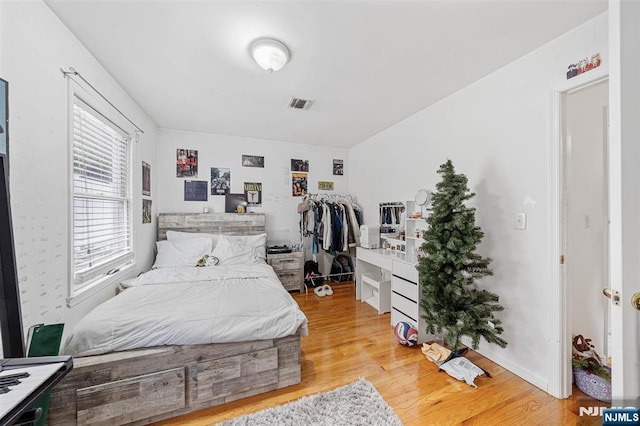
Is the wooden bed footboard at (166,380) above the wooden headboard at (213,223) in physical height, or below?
below

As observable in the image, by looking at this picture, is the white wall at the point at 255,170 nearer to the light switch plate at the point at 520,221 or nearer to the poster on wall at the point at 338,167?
the poster on wall at the point at 338,167

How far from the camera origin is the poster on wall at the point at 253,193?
3.98 m

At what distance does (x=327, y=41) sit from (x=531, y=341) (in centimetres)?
255

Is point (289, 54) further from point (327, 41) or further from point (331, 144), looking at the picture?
point (331, 144)

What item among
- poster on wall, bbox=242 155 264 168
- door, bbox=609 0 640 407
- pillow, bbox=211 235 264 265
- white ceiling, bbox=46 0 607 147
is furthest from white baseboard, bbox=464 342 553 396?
poster on wall, bbox=242 155 264 168

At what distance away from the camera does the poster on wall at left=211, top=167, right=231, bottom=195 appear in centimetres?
381

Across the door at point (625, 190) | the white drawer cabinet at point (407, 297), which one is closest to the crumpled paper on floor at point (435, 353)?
the white drawer cabinet at point (407, 297)

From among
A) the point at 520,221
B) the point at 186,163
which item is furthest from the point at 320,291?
the point at 186,163

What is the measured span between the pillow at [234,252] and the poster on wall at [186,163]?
3.68ft

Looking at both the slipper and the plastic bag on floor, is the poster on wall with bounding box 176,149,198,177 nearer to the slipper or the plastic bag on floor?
the slipper

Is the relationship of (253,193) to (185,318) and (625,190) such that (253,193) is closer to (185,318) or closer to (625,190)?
(185,318)

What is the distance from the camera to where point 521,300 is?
1.87 metres

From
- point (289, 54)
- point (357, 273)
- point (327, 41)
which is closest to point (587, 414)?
point (357, 273)

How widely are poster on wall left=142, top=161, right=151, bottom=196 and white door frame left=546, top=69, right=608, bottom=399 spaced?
12.5 feet
